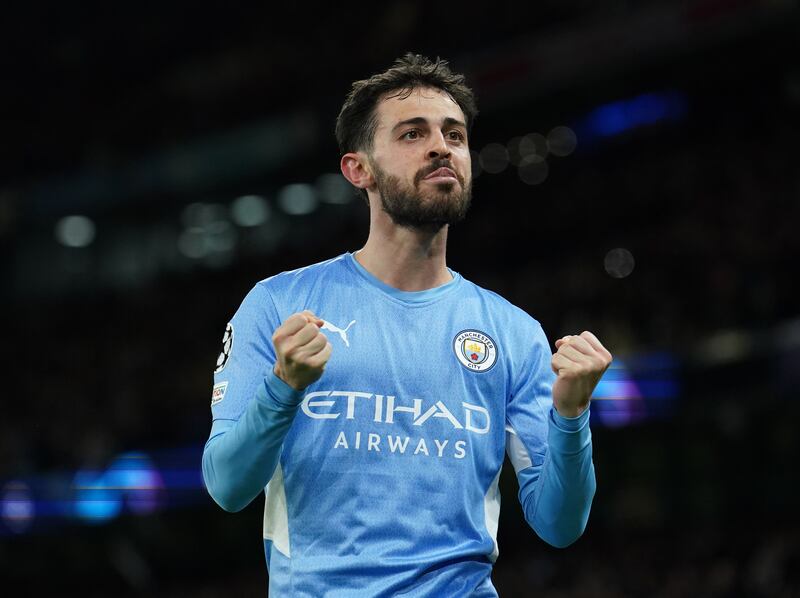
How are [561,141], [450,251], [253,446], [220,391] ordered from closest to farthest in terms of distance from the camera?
[253,446], [220,391], [450,251], [561,141]

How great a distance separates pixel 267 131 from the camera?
2325 centimetres

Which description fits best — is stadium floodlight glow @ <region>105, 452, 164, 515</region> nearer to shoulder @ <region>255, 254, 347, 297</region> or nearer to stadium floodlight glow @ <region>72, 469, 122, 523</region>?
stadium floodlight glow @ <region>72, 469, 122, 523</region>

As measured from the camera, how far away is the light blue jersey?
3500 millimetres

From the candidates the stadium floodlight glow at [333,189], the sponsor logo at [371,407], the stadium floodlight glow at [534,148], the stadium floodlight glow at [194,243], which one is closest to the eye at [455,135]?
the sponsor logo at [371,407]

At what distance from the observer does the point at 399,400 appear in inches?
146

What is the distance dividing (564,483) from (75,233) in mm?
25865

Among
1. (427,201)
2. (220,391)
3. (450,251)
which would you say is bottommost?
(220,391)

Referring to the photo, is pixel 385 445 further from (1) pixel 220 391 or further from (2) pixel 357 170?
(2) pixel 357 170

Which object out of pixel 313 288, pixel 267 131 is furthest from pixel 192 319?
pixel 313 288

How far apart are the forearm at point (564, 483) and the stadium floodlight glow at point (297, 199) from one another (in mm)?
22185

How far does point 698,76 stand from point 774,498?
29.1 ft

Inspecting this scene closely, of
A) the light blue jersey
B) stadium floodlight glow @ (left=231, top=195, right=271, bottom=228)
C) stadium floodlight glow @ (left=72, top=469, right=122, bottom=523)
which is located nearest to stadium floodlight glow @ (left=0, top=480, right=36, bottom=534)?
stadium floodlight glow @ (left=72, top=469, right=122, bottom=523)

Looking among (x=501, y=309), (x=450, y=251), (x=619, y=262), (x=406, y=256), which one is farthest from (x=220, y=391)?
(x=450, y=251)

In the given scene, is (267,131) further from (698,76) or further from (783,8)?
(783,8)
